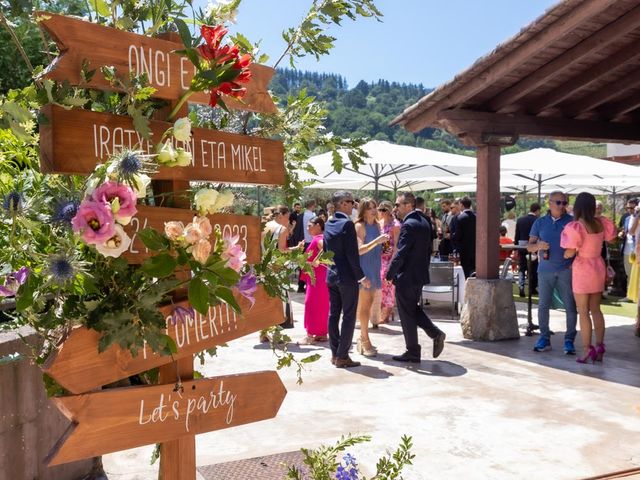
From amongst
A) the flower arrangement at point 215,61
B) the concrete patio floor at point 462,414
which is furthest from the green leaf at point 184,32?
the concrete patio floor at point 462,414

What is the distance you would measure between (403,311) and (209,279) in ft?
19.1

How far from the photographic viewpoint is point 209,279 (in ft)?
5.66

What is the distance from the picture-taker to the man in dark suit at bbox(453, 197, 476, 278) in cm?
1165

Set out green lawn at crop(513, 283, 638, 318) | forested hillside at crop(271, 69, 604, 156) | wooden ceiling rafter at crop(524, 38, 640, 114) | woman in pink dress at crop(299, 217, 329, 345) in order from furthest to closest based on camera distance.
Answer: forested hillside at crop(271, 69, 604, 156) → green lawn at crop(513, 283, 638, 318) → woman in pink dress at crop(299, 217, 329, 345) → wooden ceiling rafter at crop(524, 38, 640, 114)

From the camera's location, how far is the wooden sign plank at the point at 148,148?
6.11 feet

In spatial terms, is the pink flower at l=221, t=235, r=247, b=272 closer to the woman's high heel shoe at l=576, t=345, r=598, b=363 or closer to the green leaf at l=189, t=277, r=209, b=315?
the green leaf at l=189, t=277, r=209, b=315

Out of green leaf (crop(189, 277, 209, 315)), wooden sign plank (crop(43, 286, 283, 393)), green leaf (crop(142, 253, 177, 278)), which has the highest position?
green leaf (crop(142, 253, 177, 278))

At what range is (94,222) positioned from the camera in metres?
1.62

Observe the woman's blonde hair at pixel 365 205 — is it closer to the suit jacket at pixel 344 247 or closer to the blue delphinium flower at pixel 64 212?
the suit jacket at pixel 344 247

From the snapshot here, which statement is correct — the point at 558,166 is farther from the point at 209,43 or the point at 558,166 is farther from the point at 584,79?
the point at 209,43

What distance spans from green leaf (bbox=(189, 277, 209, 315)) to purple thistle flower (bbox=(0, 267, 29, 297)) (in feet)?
1.41

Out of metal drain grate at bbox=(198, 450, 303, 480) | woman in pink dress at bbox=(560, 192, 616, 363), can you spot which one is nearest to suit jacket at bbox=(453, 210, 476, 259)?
woman in pink dress at bbox=(560, 192, 616, 363)

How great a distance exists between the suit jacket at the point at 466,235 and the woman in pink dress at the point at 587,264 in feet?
14.1

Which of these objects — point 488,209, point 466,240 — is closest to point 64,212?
point 488,209
